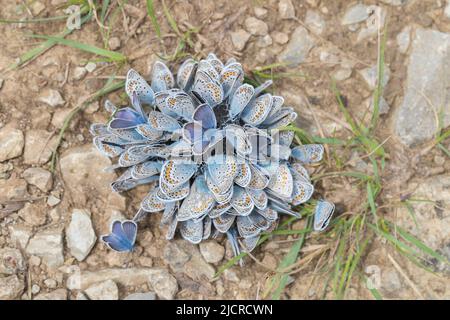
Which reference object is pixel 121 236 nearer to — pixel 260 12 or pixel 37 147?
pixel 37 147

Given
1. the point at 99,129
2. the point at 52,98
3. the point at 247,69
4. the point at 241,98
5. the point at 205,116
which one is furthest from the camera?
the point at 247,69

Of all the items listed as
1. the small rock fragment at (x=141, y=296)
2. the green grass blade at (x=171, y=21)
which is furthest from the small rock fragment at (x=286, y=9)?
the small rock fragment at (x=141, y=296)

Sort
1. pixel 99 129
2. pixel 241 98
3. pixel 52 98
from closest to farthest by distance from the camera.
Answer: pixel 241 98
pixel 99 129
pixel 52 98

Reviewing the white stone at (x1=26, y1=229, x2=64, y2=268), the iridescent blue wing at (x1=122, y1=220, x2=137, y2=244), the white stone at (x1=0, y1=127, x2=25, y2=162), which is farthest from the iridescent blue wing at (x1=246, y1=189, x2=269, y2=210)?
→ the white stone at (x1=0, y1=127, x2=25, y2=162)

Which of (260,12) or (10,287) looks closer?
(10,287)

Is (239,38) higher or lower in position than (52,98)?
higher

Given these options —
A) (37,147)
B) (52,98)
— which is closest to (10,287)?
(37,147)

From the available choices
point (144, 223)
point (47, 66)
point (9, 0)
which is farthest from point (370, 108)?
point (9, 0)

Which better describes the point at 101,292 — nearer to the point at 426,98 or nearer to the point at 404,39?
the point at 426,98

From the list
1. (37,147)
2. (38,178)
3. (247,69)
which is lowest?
(38,178)
